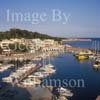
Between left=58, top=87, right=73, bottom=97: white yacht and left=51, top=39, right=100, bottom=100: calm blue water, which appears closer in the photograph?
left=58, top=87, right=73, bottom=97: white yacht

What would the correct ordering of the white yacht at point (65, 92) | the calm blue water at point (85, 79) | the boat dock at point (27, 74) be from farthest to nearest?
1. the boat dock at point (27, 74)
2. the calm blue water at point (85, 79)
3. the white yacht at point (65, 92)

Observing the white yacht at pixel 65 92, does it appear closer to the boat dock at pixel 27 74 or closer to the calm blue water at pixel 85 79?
the calm blue water at pixel 85 79

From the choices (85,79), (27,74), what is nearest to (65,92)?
(85,79)

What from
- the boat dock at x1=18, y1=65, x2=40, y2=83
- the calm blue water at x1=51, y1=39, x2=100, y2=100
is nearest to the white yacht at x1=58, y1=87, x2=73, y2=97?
the calm blue water at x1=51, y1=39, x2=100, y2=100

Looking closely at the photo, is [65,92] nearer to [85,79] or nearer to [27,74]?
[85,79]

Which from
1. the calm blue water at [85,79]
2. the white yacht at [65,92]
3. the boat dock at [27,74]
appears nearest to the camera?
the white yacht at [65,92]

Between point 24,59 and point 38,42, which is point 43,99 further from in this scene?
point 38,42

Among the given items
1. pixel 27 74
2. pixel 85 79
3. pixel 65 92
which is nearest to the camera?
pixel 65 92

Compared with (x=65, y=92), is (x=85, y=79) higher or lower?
lower

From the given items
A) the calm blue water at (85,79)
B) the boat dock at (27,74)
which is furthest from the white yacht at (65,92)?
the boat dock at (27,74)

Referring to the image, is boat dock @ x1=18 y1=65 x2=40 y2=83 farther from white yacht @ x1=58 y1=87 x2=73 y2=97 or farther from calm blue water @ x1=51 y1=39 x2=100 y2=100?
white yacht @ x1=58 y1=87 x2=73 y2=97

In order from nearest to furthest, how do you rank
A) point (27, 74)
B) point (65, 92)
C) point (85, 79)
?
point (65, 92) → point (85, 79) → point (27, 74)
